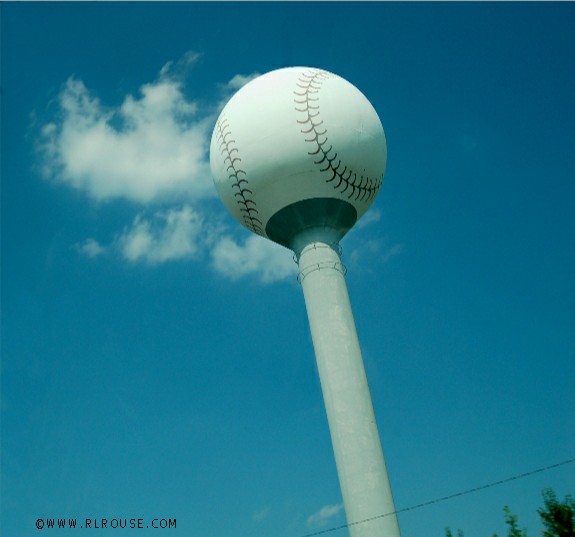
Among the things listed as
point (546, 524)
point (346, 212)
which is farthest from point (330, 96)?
point (546, 524)

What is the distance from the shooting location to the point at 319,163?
15.0 metres

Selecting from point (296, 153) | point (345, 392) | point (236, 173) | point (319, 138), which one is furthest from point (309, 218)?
point (345, 392)

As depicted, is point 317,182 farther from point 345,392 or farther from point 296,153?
point 345,392

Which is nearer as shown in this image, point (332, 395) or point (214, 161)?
point (332, 395)

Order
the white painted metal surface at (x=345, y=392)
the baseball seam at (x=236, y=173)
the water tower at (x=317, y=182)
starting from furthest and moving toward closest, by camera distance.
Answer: the baseball seam at (x=236, y=173)
the water tower at (x=317, y=182)
the white painted metal surface at (x=345, y=392)

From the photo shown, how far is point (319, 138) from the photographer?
48.8 ft

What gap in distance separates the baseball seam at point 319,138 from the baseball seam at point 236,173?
5.79 ft

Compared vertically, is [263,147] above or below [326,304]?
above

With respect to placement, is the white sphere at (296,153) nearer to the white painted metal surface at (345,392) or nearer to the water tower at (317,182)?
the water tower at (317,182)

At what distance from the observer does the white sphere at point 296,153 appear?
1493 cm

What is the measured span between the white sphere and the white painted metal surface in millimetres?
902

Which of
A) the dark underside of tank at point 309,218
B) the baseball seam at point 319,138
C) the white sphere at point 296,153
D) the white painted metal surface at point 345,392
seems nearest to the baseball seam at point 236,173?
the white sphere at point 296,153

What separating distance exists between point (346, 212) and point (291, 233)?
149 centimetres

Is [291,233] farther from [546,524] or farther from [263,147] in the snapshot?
[546,524]
